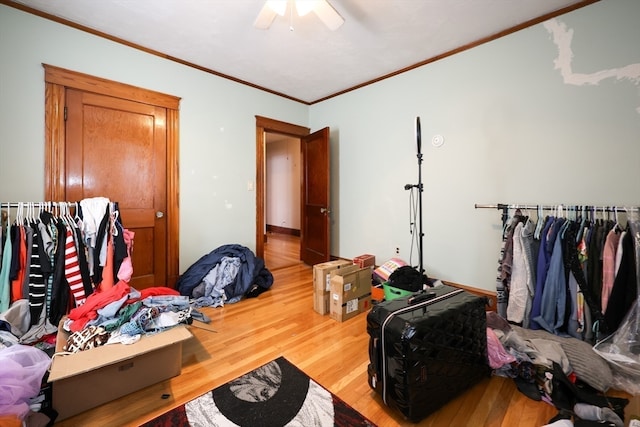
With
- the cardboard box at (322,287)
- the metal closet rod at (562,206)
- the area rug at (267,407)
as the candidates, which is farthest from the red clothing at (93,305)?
the metal closet rod at (562,206)

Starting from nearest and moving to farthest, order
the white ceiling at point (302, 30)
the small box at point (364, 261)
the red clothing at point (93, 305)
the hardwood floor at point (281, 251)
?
the red clothing at point (93, 305), the white ceiling at point (302, 30), the small box at point (364, 261), the hardwood floor at point (281, 251)

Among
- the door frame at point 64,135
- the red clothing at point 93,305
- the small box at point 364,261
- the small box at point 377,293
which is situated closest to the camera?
the red clothing at point 93,305

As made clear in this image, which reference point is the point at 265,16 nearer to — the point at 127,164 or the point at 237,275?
the point at 127,164

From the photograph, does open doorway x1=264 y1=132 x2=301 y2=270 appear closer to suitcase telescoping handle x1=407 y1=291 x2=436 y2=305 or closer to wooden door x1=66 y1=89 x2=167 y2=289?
wooden door x1=66 y1=89 x2=167 y2=289

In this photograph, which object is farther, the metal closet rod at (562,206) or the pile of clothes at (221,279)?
the pile of clothes at (221,279)

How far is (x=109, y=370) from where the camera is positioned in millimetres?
1386

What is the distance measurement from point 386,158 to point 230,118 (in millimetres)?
2008

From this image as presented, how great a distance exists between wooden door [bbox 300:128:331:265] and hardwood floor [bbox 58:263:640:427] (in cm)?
129

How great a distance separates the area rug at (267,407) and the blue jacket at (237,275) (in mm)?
1269

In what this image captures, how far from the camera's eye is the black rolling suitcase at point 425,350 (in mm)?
Result: 1234

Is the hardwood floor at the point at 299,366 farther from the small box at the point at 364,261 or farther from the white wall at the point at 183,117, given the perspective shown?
the white wall at the point at 183,117

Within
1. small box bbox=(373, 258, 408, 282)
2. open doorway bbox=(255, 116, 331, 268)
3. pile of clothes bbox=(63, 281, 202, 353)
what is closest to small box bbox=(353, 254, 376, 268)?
small box bbox=(373, 258, 408, 282)

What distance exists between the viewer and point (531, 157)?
2275mm

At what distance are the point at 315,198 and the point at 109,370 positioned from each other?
2948 millimetres
